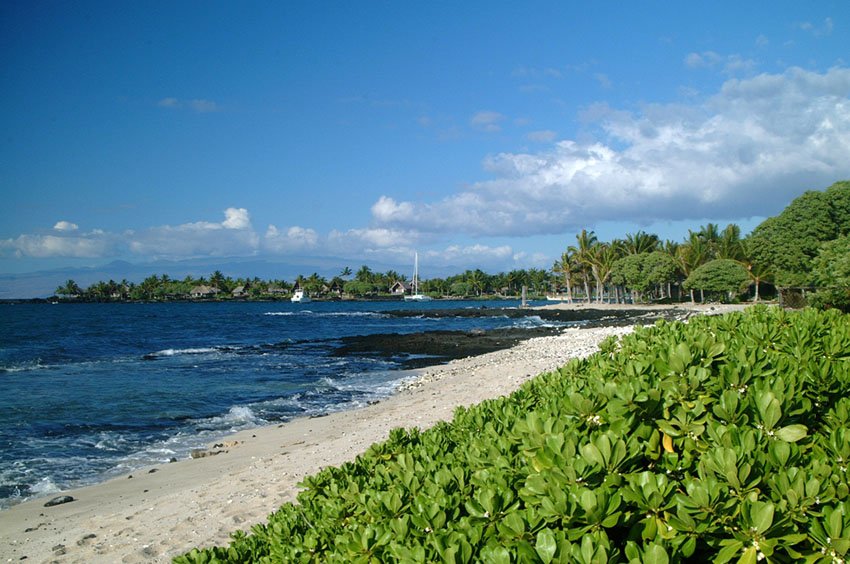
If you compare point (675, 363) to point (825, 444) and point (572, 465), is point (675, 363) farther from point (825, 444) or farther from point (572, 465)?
point (572, 465)

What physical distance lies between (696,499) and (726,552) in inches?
7.0

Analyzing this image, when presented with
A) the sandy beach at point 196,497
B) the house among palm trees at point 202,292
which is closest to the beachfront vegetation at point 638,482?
the sandy beach at point 196,497

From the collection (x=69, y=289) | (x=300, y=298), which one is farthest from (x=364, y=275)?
(x=69, y=289)

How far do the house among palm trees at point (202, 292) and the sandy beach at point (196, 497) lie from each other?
185781 millimetres

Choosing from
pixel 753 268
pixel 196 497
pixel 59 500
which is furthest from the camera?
pixel 753 268

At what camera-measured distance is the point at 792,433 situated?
223 cm

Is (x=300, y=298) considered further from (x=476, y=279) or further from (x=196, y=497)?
(x=196, y=497)

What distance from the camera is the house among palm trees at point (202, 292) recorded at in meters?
187

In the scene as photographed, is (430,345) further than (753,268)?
No

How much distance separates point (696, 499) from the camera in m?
1.87

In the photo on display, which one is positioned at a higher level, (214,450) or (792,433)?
(792,433)

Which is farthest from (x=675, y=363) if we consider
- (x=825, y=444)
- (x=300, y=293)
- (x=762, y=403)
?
(x=300, y=293)

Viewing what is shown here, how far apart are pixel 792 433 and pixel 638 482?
0.75m

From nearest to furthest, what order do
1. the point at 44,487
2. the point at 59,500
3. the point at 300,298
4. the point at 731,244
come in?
1. the point at 59,500
2. the point at 44,487
3. the point at 731,244
4. the point at 300,298
